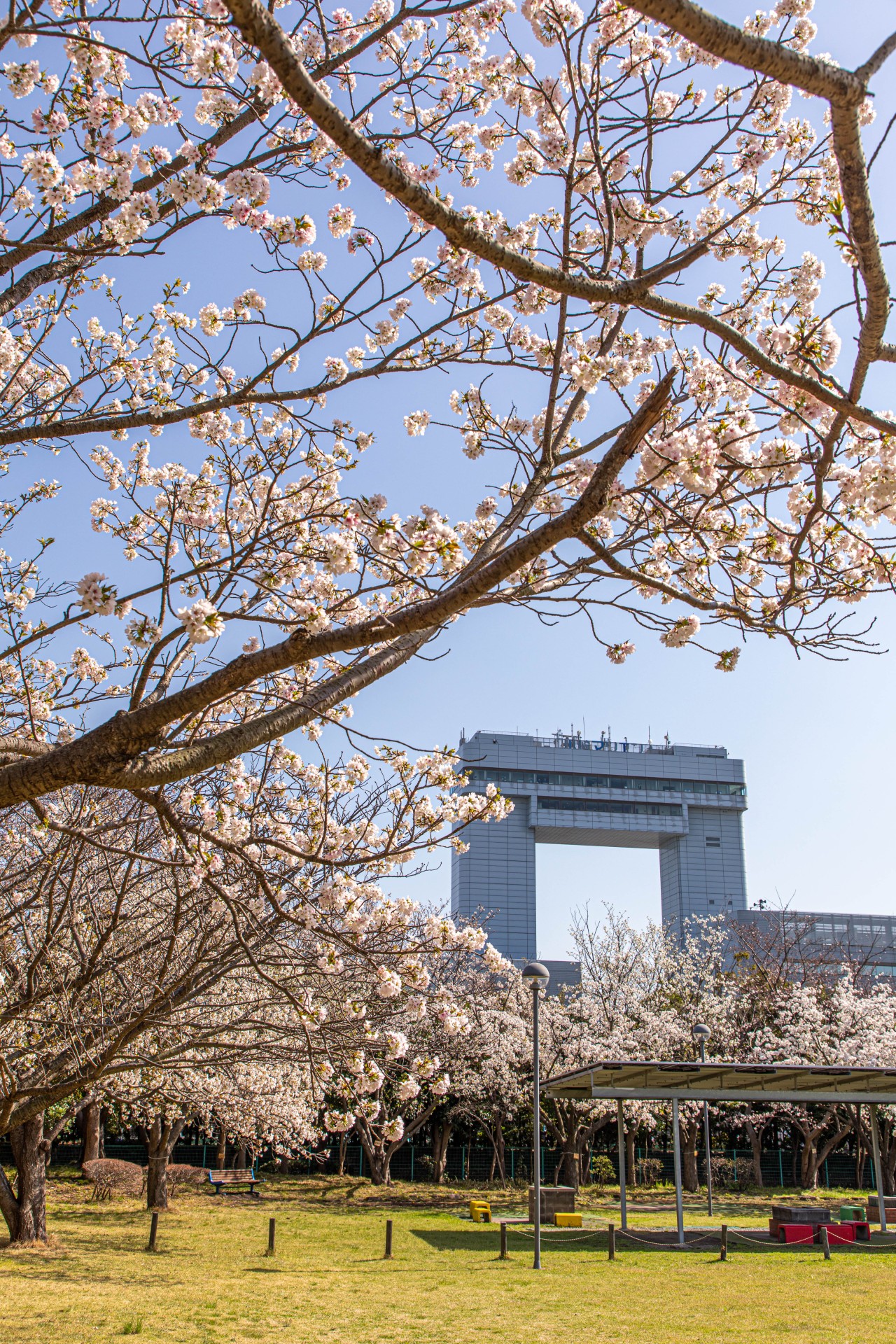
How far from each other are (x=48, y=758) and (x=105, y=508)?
3811mm

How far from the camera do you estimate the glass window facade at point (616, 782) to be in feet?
222

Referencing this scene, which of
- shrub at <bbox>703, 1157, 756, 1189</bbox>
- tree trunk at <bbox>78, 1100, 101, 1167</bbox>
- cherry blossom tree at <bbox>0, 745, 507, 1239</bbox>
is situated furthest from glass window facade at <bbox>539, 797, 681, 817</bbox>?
cherry blossom tree at <bbox>0, 745, 507, 1239</bbox>

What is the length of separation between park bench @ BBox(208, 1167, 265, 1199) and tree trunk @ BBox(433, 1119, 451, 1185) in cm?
644

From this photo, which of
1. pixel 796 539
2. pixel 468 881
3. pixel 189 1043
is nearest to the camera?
pixel 796 539

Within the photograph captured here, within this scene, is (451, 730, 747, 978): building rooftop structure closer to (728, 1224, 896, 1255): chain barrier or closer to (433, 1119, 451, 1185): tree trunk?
(433, 1119, 451, 1185): tree trunk

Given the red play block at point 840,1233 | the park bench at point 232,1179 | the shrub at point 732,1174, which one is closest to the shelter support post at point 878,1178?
the red play block at point 840,1233

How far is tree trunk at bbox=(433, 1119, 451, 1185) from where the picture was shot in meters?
27.3

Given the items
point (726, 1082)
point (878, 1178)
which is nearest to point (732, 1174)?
point (878, 1178)

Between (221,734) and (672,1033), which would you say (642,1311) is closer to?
(221,734)

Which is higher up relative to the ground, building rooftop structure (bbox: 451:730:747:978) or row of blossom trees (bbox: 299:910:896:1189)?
building rooftop structure (bbox: 451:730:747:978)

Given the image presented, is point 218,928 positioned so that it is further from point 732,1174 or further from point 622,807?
point 622,807

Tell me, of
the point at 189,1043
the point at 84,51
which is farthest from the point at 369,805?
the point at 84,51

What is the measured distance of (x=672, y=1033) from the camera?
2558 cm

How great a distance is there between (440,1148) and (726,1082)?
46.8ft
